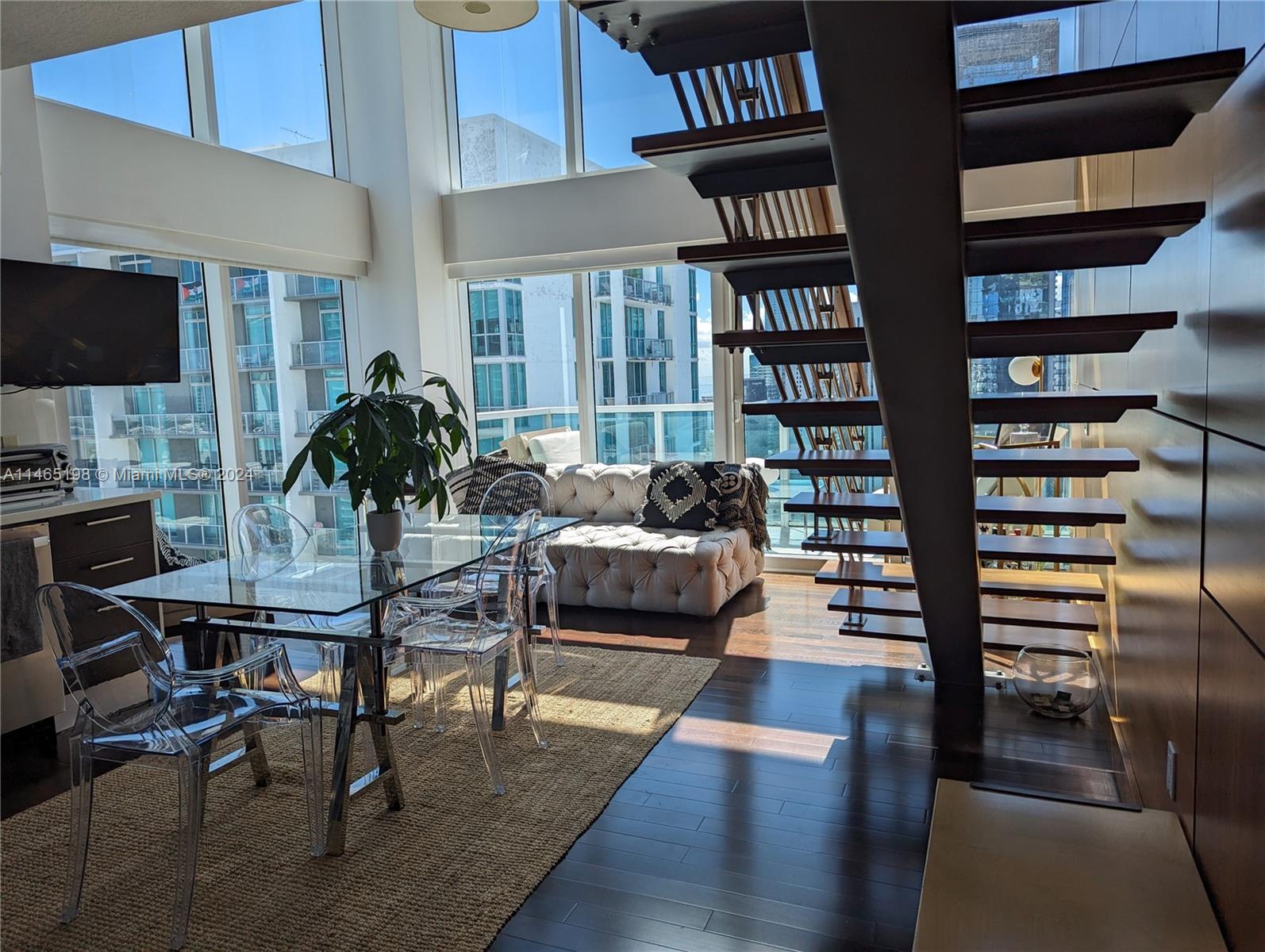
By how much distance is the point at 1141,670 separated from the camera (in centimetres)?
281

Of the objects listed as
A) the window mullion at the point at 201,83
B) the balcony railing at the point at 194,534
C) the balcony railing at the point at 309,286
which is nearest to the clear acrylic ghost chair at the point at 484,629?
the balcony railing at the point at 194,534

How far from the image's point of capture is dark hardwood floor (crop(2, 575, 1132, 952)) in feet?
7.36

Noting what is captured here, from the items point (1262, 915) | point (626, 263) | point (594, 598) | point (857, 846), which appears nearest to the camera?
point (1262, 915)

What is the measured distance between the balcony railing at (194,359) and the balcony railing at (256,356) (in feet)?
0.65

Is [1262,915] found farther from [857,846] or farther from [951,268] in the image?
[951,268]

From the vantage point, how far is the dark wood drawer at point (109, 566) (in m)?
3.64

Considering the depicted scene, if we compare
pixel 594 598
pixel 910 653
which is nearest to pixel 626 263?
pixel 594 598

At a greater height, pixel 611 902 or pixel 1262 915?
pixel 1262 915

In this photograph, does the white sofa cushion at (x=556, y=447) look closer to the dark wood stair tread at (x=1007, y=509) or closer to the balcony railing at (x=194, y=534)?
the balcony railing at (x=194, y=534)

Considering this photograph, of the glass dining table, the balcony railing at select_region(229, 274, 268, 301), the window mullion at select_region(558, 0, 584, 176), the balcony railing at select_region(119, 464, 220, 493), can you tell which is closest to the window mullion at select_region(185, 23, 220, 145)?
the balcony railing at select_region(229, 274, 268, 301)

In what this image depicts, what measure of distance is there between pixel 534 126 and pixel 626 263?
4.57ft

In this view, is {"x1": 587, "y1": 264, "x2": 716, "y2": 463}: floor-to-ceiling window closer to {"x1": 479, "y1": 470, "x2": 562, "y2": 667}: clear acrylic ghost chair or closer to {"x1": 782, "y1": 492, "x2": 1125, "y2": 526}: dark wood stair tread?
{"x1": 479, "y1": 470, "x2": 562, "y2": 667}: clear acrylic ghost chair

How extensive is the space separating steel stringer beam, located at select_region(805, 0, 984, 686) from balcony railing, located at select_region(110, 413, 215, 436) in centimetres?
431

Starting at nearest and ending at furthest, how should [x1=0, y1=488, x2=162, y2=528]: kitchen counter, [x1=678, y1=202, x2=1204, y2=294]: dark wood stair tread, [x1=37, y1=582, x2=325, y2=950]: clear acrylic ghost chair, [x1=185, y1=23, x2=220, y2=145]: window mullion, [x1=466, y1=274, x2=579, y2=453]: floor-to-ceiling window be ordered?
1. [x1=678, y1=202, x2=1204, y2=294]: dark wood stair tread
2. [x1=37, y1=582, x2=325, y2=950]: clear acrylic ghost chair
3. [x1=0, y1=488, x2=162, y2=528]: kitchen counter
4. [x1=185, y1=23, x2=220, y2=145]: window mullion
5. [x1=466, y1=274, x2=579, y2=453]: floor-to-ceiling window
